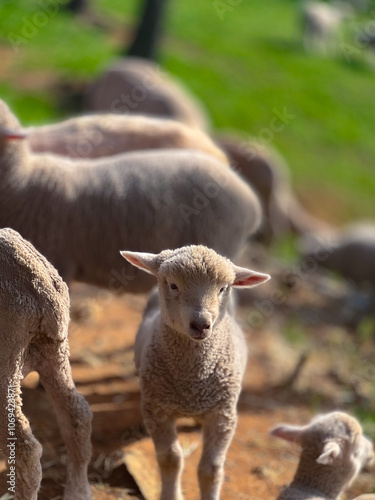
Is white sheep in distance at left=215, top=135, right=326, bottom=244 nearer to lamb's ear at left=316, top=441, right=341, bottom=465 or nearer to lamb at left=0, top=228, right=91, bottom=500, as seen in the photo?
lamb's ear at left=316, top=441, right=341, bottom=465

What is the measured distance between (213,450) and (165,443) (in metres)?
0.25

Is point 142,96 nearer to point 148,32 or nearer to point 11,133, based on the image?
point 11,133

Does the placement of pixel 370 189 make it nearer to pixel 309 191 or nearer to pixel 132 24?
pixel 309 191

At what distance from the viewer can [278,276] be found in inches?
403

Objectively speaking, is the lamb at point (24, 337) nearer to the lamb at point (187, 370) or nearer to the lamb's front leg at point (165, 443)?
the lamb at point (187, 370)

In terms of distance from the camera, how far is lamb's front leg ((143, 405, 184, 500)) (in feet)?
13.1

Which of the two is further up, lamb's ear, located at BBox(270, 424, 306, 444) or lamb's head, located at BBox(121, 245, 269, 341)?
lamb's head, located at BBox(121, 245, 269, 341)

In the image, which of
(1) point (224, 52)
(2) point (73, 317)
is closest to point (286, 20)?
(1) point (224, 52)

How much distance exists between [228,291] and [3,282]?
1.07 meters

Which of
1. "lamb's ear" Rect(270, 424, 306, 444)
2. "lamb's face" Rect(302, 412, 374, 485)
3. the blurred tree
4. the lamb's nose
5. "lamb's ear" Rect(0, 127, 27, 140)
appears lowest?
the blurred tree

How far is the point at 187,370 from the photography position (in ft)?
12.7

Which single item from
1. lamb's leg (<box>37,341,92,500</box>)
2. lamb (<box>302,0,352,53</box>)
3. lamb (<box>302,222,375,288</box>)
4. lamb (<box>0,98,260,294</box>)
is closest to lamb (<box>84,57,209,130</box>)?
lamb (<box>302,222,375,288</box>)

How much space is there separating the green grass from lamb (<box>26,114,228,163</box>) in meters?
8.20

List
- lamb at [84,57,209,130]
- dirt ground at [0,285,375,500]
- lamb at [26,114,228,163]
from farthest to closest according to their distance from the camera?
lamb at [84,57,209,130]
lamb at [26,114,228,163]
dirt ground at [0,285,375,500]
